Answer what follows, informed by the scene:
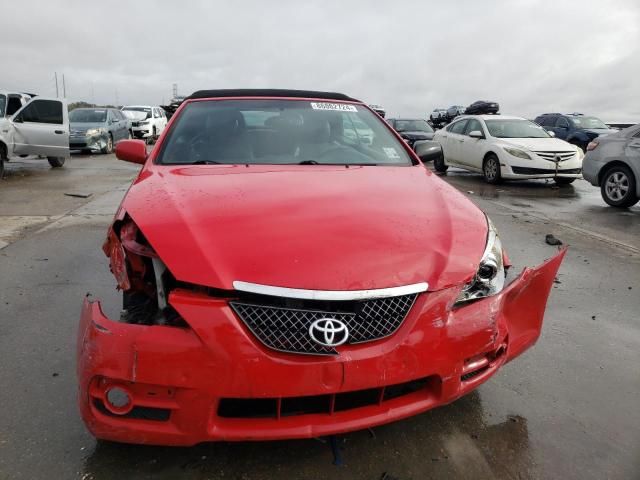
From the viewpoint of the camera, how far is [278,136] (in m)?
3.16

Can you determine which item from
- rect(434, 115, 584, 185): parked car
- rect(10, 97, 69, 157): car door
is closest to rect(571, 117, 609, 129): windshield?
rect(434, 115, 584, 185): parked car

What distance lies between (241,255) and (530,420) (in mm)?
1576

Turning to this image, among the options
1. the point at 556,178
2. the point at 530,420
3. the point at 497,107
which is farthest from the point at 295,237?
→ the point at 497,107

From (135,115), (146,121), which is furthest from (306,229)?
(135,115)

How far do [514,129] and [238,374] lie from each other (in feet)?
36.2

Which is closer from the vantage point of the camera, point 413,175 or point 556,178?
point 413,175

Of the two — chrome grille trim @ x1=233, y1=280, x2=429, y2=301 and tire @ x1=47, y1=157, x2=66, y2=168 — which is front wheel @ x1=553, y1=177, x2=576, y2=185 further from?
tire @ x1=47, y1=157, x2=66, y2=168

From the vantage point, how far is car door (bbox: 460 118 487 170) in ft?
36.7

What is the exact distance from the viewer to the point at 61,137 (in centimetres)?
1122

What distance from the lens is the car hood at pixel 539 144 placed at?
10156 millimetres

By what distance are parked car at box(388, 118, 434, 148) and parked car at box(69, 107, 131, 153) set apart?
33.1 feet

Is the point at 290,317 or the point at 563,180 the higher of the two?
the point at 290,317

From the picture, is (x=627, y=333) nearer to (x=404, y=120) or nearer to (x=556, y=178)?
(x=556, y=178)

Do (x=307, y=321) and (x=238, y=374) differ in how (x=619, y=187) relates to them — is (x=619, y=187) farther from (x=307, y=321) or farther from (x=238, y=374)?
(x=238, y=374)
